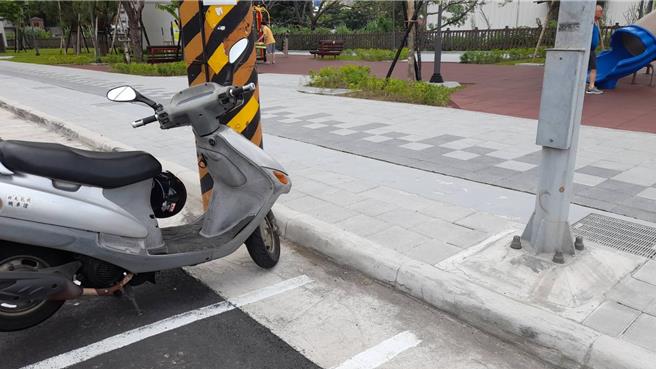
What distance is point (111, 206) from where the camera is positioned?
3043 millimetres

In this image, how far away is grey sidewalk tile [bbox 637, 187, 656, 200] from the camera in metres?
5.06

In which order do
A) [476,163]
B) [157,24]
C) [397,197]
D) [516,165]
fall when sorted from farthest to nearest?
[157,24], [476,163], [516,165], [397,197]

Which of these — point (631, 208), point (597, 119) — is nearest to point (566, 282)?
point (631, 208)

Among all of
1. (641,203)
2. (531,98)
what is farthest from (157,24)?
(641,203)

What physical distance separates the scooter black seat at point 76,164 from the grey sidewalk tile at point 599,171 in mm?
4674

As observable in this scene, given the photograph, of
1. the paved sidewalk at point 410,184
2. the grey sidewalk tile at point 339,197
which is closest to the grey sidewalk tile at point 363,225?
the paved sidewalk at point 410,184

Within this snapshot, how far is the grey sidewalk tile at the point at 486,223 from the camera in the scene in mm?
4363

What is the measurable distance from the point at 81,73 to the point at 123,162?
21.8 metres

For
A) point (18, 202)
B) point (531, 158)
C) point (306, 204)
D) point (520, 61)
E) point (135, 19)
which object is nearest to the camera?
point (18, 202)

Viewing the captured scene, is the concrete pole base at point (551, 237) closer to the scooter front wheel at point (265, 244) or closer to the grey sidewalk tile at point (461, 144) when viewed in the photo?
the scooter front wheel at point (265, 244)

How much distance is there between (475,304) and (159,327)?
6.26 feet

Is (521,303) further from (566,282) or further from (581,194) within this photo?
(581,194)

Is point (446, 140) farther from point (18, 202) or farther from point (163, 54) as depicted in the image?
point (163, 54)

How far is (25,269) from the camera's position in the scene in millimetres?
2863
